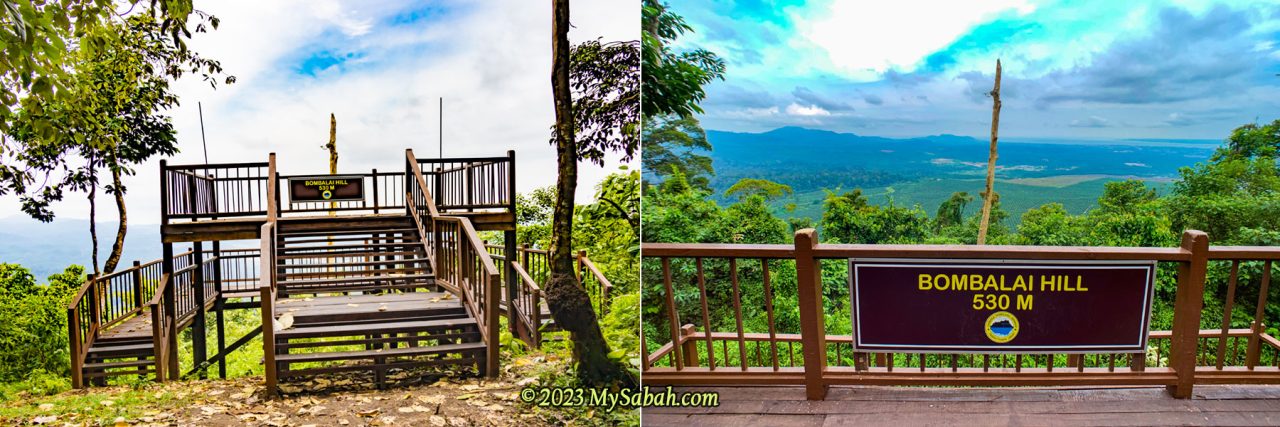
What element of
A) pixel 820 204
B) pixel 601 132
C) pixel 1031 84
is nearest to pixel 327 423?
pixel 601 132

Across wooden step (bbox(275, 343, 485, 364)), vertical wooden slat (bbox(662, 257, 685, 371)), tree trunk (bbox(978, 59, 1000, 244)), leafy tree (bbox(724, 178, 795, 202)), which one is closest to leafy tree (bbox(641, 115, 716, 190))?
leafy tree (bbox(724, 178, 795, 202))

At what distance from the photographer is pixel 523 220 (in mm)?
6273

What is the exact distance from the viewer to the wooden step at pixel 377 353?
13.4 ft

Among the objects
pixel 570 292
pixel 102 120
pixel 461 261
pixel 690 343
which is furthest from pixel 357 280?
pixel 690 343

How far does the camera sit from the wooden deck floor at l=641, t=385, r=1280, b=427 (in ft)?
8.30

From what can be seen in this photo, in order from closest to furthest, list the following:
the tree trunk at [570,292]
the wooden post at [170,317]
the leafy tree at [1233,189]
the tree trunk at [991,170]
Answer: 1. the tree trunk at [570,292]
2. the wooden post at [170,317]
3. the leafy tree at [1233,189]
4. the tree trunk at [991,170]

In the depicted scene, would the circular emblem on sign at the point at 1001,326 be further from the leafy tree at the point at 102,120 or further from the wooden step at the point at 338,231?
the wooden step at the point at 338,231

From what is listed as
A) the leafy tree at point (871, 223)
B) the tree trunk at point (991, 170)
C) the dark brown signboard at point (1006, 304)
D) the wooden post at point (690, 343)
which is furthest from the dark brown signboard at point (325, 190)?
the tree trunk at point (991, 170)

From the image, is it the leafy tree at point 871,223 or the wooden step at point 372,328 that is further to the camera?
the leafy tree at point 871,223

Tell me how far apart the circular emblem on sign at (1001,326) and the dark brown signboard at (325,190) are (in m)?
5.13

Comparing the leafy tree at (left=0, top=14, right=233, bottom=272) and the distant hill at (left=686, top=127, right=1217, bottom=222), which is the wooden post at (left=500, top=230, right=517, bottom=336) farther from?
the distant hill at (left=686, top=127, right=1217, bottom=222)

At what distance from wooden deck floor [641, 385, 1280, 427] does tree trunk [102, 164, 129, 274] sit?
3468mm

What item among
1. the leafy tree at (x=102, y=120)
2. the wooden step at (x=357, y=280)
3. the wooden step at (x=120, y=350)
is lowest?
the wooden step at (x=120, y=350)

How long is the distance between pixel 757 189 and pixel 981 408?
1080 cm
